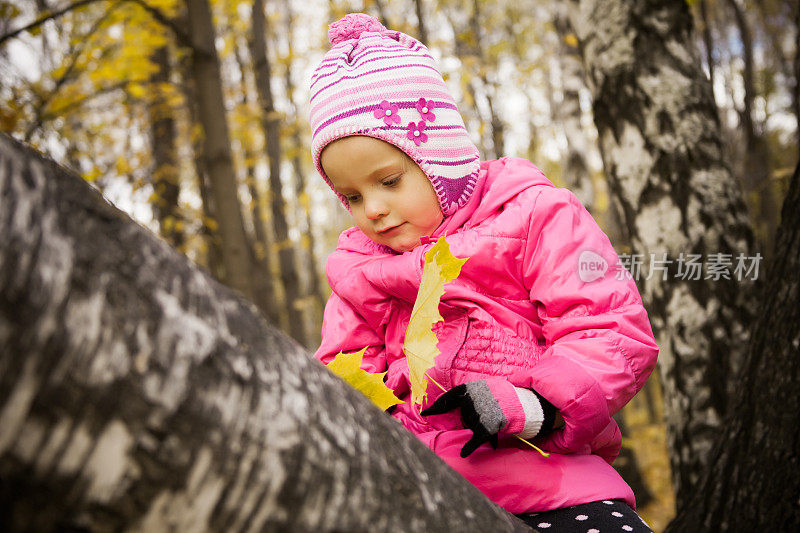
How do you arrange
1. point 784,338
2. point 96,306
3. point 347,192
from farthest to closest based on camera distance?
1. point 784,338
2. point 347,192
3. point 96,306

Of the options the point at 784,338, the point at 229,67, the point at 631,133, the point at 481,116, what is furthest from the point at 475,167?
the point at 229,67

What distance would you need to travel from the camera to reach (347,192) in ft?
5.98

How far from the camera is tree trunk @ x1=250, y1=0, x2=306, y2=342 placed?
8.52 m

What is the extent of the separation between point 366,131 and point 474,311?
22.8 inches

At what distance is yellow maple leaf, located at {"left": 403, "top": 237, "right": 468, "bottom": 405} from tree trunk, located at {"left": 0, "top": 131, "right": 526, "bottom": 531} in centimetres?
49

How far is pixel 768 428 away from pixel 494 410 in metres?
1.20

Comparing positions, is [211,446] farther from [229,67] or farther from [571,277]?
[229,67]

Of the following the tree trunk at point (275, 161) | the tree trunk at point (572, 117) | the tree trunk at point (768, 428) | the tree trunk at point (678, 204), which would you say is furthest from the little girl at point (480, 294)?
the tree trunk at point (275, 161)

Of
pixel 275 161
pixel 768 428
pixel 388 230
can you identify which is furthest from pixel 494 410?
pixel 275 161

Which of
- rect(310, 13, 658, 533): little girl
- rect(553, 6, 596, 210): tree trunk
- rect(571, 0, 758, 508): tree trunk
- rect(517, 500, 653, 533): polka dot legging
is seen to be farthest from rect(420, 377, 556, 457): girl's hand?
rect(553, 6, 596, 210): tree trunk

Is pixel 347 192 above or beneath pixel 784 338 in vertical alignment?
above

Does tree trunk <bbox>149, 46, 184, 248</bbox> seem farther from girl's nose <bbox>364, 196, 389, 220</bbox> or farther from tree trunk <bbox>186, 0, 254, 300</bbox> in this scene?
girl's nose <bbox>364, 196, 389, 220</bbox>

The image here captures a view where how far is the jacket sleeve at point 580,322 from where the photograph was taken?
1.42m

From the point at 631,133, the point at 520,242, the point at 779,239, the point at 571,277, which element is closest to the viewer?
the point at 571,277
